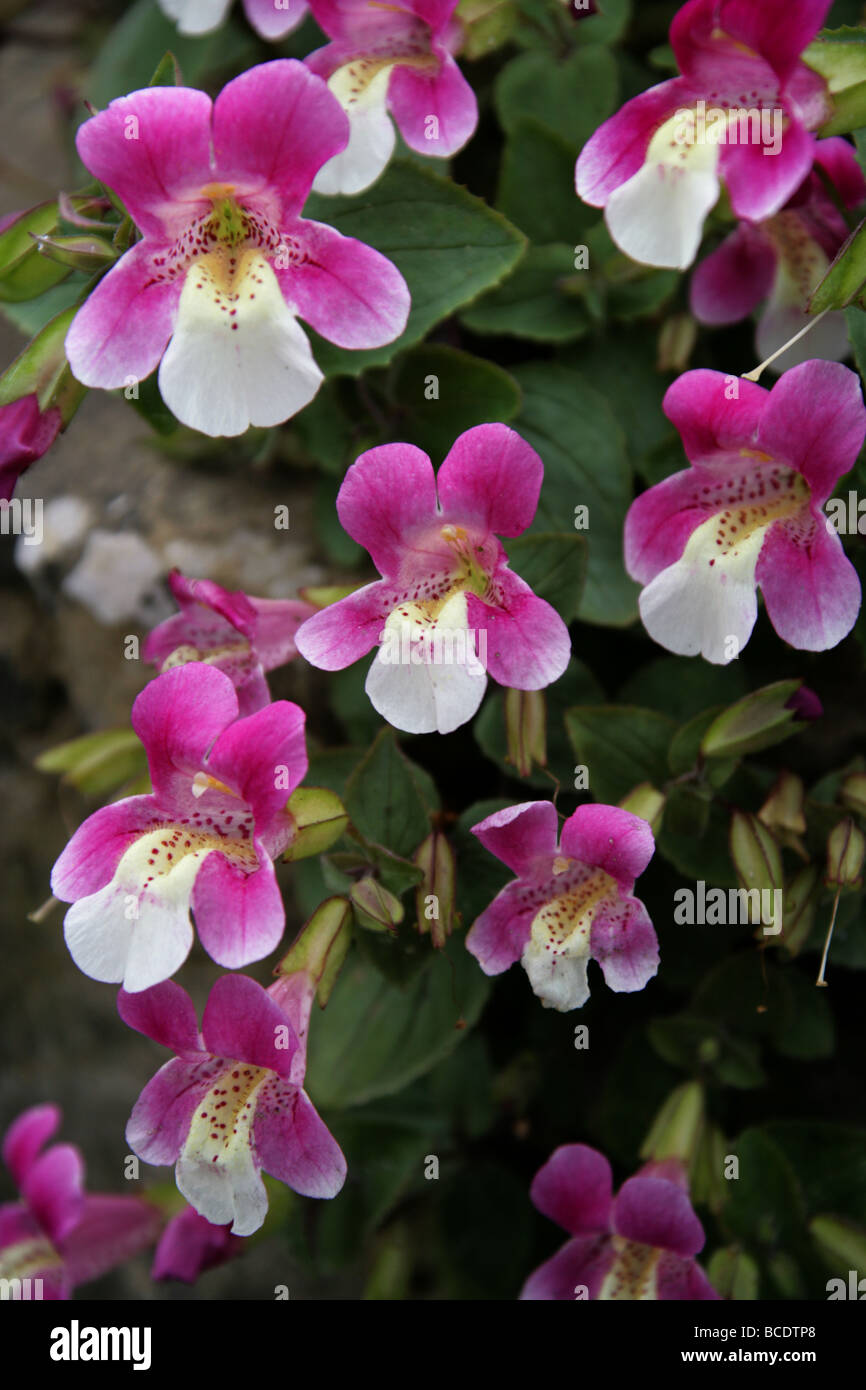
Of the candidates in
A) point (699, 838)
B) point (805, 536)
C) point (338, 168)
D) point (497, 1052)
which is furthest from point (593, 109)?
point (497, 1052)

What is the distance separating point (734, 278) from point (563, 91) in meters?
0.30

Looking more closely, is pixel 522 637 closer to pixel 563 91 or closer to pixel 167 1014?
pixel 167 1014

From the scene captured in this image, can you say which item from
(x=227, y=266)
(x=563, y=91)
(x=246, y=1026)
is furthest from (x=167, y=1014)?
(x=563, y=91)

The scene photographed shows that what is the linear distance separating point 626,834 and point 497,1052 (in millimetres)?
548

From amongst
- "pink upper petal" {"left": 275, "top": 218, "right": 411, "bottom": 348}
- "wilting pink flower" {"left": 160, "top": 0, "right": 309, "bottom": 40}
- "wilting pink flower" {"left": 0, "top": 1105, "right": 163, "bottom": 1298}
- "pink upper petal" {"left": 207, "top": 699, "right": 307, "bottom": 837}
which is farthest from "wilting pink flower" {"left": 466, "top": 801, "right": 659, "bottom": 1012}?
"wilting pink flower" {"left": 160, "top": 0, "right": 309, "bottom": 40}

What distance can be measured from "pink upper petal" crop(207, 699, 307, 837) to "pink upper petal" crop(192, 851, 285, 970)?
0.04 metres

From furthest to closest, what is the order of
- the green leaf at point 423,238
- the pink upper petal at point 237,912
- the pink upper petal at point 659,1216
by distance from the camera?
the green leaf at point 423,238
the pink upper petal at point 659,1216
the pink upper petal at point 237,912

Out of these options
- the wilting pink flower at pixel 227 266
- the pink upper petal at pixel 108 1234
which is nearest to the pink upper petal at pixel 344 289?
the wilting pink flower at pixel 227 266

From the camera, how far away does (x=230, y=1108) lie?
0.72 metres

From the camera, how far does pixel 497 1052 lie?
1163 mm

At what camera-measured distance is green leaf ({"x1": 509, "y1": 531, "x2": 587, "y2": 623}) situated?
0.84 m

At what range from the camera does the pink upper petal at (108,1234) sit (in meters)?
1.05

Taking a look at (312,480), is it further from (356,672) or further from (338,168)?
(338,168)

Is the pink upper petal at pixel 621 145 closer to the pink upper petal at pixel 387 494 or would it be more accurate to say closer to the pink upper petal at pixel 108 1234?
the pink upper petal at pixel 387 494
